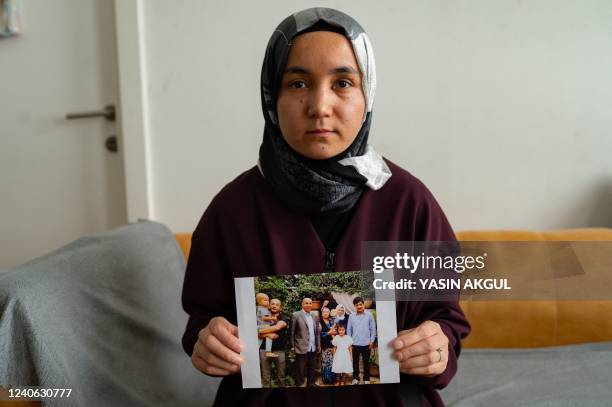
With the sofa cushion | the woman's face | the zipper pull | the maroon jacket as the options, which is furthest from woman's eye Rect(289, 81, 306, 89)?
the sofa cushion

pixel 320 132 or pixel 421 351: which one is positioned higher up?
pixel 320 132

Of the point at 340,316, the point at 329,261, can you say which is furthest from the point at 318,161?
the point at 340,316

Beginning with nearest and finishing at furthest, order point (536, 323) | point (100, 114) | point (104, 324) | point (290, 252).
Result: point (290, 252) < point (104, 324) < point (536, 323) < point (100, 114)

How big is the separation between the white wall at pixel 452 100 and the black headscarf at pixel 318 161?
0.83m

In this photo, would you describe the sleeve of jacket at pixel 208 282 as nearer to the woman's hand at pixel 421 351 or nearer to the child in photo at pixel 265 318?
the child in photo at pixel 265 318

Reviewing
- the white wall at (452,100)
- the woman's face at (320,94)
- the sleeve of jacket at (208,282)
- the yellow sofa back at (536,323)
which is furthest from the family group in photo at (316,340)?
the white wall at (452,100)

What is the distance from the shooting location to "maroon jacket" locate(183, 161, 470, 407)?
2.80 ft

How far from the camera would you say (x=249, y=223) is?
90 cm

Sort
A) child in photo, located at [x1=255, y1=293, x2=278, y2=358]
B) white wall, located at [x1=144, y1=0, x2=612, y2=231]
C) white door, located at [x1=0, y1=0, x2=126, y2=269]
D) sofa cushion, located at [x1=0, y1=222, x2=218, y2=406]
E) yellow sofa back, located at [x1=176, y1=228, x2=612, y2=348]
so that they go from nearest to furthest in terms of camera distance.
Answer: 1. child in photo, located at [x1=255, y1=293, x2=278, y2=358]
2. sofa cushion, located at [x1=0, y1=222, x2=218, y2=406]
3. yellow sofa back, located at [x1=176, y1=228, x2=612, y2=348]
4. white wall, located at [x1=144, y1=0, x2=612, y2=231]
5. white door, located at [x1=0, y1=0, x2=126, y2=269]

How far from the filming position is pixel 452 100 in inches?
66.5

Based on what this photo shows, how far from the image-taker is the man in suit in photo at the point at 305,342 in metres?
0.77

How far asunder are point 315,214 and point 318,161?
0.10 metres

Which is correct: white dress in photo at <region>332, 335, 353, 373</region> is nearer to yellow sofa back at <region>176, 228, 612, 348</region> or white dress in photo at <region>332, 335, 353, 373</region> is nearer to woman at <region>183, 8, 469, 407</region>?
woman at <region>183, 8, 469, 407</region>

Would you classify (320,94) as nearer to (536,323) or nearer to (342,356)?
(342,356)
